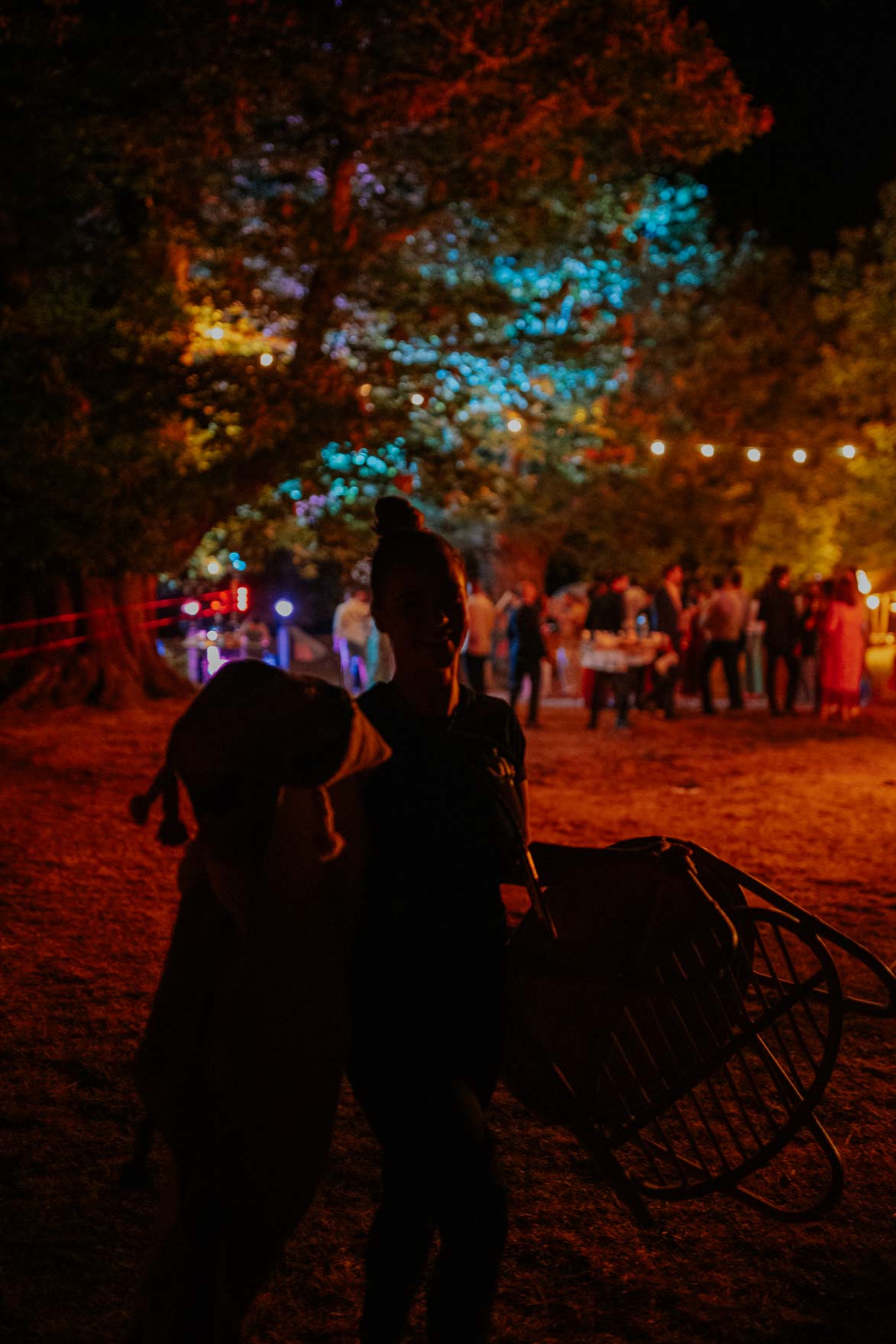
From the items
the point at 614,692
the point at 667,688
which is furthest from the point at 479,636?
the point at 667,688

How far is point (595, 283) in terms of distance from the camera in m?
30.0

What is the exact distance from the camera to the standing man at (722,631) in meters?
16.4

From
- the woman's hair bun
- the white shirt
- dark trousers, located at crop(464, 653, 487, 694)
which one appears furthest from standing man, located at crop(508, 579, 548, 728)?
the woman's hair bun

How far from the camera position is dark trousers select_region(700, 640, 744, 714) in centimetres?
1670

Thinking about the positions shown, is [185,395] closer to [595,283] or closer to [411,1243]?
[411,1243]

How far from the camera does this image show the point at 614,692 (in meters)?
15.3

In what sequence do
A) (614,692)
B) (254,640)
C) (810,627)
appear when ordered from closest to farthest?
(614,692)
(810,627)
(254,640)

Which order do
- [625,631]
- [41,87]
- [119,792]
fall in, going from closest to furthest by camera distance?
[119,792] < [41,87] < [625,631]

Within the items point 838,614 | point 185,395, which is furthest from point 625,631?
point 185,395

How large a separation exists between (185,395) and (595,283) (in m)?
16.9

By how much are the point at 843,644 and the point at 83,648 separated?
9.98 meters

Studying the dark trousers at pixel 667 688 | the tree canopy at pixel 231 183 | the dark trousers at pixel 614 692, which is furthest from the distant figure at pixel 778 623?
the tree canopy at pixel 231 183

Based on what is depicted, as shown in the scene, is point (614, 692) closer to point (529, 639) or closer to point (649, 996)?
point (529, 639)

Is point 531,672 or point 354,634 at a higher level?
point 354,634
